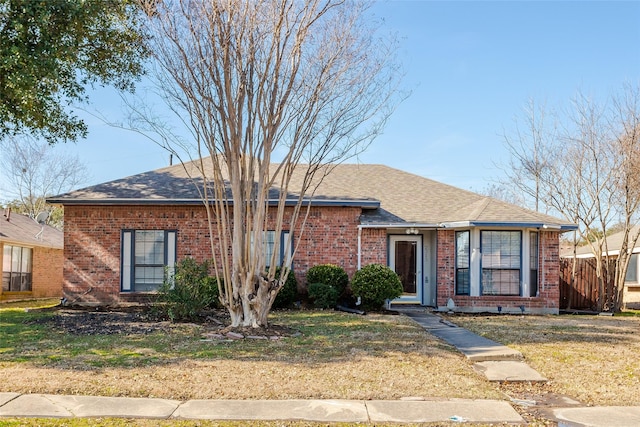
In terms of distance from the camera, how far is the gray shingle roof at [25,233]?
2127cm

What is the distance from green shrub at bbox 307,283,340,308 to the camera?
48.7ft

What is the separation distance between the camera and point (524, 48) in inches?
589

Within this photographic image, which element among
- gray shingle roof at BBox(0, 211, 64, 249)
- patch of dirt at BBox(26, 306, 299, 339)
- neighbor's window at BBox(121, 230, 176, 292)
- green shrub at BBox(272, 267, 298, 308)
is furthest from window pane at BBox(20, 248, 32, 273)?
green shrub at BBox(272, 267, 298, 308)

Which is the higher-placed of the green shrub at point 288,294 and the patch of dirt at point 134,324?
the green shrub at point 288,294

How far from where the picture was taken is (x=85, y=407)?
18.1 ft

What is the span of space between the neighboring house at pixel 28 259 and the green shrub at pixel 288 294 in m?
11.3

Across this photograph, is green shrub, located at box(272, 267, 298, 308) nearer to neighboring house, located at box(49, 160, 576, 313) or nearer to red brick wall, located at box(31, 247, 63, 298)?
neighboring house, located at box(49, 160, 576, 313)

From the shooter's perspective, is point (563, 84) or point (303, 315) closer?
point (303, 315)

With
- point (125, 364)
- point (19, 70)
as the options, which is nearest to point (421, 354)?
point (125, 364)

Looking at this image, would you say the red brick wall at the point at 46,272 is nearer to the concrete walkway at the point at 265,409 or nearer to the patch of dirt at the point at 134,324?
the patch of dirt at the point at 134,324

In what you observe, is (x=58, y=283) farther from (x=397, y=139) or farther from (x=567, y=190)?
(x=567, y=190)

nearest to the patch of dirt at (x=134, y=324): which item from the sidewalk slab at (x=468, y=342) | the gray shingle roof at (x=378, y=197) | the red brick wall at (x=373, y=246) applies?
the sidewalk slab at (x=468, y=342)

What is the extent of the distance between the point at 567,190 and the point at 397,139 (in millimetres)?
8930

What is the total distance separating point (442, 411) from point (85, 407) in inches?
135
